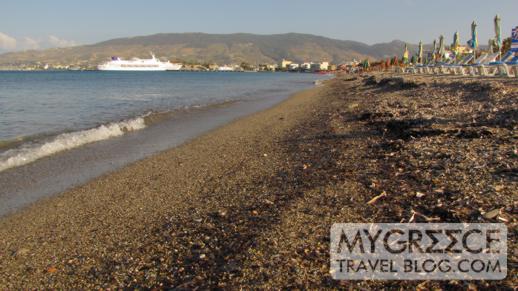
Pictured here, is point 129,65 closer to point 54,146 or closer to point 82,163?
point 54,146

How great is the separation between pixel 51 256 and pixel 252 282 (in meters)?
2.43

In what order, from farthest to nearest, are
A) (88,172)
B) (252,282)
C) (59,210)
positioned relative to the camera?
(88,172), (59,210), (252,282)

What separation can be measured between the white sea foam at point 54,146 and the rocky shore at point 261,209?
2998 millimetres

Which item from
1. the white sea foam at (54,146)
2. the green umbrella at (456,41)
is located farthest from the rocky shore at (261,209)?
the green umbrella at (456,41)

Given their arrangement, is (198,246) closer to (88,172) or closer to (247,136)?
(88,172)

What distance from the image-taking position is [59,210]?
5.61 metres

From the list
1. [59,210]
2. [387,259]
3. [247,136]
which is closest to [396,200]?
[387,259]

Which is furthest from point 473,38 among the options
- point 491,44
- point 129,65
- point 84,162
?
point 129,65

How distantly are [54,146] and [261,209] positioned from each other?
26.7ft

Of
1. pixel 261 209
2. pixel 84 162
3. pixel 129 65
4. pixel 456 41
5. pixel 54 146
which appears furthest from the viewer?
pixel 129 65

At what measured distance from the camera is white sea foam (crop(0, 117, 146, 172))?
878 centimetres

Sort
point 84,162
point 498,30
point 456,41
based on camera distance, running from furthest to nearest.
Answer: point 456,41, point 498,30, point 84,162

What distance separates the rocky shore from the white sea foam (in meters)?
3.00

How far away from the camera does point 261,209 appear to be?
4602mm
